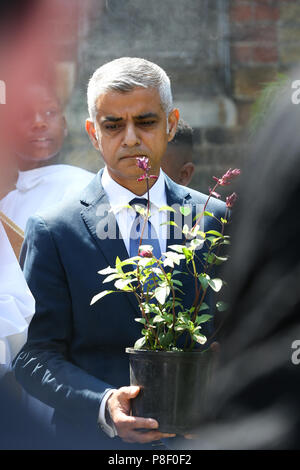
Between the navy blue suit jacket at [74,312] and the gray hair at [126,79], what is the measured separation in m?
0.28

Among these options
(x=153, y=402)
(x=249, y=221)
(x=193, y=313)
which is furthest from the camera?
(x=193, y=313)

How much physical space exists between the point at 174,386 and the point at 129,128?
2.15ft

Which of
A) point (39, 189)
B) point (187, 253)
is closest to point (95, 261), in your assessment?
point (187, 253)

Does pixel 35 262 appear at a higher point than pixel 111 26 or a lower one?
lower

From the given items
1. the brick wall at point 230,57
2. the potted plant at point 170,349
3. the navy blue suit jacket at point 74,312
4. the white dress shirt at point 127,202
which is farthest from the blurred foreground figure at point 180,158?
the potted plant at point 170,349

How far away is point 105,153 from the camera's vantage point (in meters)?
1.88

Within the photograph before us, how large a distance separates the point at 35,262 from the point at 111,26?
64.2 inches

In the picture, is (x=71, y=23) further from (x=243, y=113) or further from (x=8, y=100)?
(x=243, y=113)

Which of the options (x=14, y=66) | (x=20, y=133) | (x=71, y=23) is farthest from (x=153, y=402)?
(x=71, y=23)

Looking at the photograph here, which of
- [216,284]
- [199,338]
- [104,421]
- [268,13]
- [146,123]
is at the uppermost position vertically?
[268,13]

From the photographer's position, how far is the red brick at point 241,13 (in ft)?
11.3

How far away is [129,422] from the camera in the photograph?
1479 mm

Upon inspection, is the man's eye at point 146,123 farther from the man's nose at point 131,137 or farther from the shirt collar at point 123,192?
the shirt collar at point 123,192

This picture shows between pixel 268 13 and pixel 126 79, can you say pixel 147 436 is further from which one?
pixel 268 13
